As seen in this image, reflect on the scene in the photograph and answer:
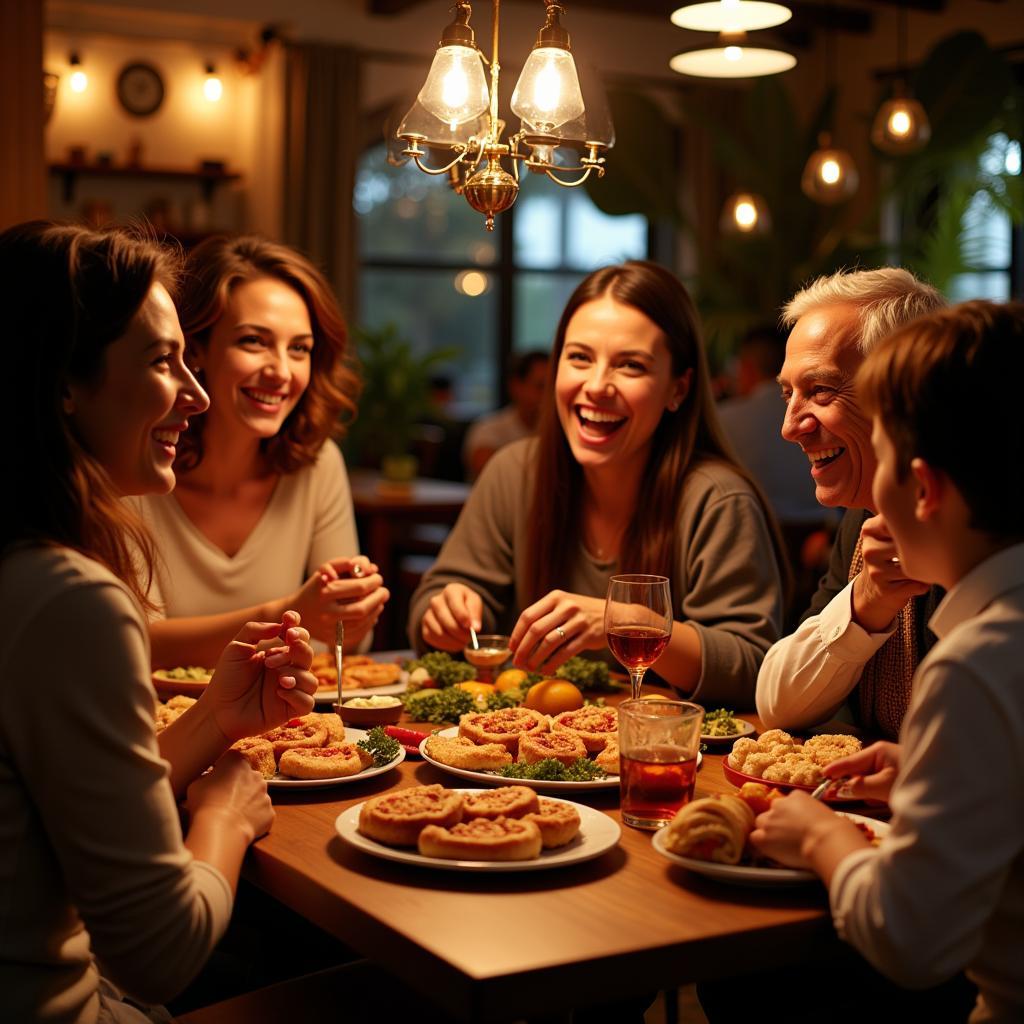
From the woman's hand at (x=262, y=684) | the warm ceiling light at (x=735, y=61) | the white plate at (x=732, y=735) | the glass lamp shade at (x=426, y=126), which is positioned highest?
the warm ceiling light at (x=735, y=61)

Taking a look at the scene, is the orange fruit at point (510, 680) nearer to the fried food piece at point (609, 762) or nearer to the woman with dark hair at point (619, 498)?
the woman with dark hair at point (619, 498)

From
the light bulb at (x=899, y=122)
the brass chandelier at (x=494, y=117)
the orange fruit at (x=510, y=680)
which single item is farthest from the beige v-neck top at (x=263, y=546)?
the light bulb at (x=899, y=122)

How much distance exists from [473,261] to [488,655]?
7.80 metres

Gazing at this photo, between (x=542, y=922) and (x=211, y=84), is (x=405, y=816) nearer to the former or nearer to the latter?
(x=542, y=922)

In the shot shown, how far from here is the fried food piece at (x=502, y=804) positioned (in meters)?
1.48

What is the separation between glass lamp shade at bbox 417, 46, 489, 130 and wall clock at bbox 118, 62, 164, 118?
7.15 m

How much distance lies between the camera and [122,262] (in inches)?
54.6

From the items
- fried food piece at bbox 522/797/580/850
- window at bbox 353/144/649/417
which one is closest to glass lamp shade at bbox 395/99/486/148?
fried food piece at bbox 522/797/580/850

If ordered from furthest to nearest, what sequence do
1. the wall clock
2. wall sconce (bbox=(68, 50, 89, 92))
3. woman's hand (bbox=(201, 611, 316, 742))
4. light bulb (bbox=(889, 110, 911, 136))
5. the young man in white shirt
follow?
the wall clock < wall sconce (bbox=(68, 50, 89, 92)) < light bulb (bbox=(889, 110, 911, 136)) < woman's hand (bbox=(201, 611, 316, 742)) < the young man in white shirt

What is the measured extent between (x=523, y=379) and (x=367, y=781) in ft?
18.9

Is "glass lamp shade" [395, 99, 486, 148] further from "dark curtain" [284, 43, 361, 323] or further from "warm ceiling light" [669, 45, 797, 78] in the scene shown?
"dark curtain" [284, 43, 361, 323]

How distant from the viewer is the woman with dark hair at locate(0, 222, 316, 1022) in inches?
48.8

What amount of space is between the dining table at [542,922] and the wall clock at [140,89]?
7.79 metres

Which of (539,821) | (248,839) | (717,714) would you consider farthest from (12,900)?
(717,714)
